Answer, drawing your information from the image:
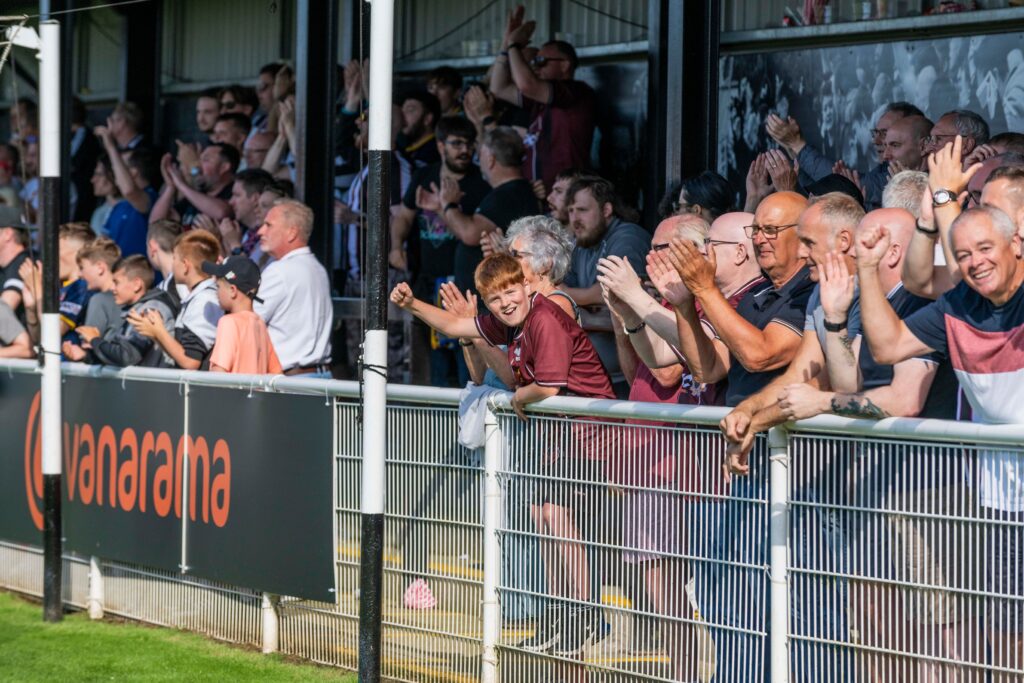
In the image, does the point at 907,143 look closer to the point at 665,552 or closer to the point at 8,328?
the point at 665,552

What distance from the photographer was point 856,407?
15.2 feet

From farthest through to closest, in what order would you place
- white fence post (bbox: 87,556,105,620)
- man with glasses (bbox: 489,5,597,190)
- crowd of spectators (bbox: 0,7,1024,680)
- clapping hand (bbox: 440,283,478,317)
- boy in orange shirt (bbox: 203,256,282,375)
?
man with glasses (bbox: 489,5,597,190)
white fence post (bbox: 87,556,105,620)
boy in orange shirt (bbox: 203,256,282,375)
clapping hand (bbox: 440,283,478,317)
crowd of spectators (bbox: 0,7,1024,680)

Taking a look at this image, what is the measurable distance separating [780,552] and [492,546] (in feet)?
4.64

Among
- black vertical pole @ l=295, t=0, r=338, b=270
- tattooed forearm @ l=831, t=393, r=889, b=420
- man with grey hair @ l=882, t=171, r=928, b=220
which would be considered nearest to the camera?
tattooed forearm @ l=831, t=393, r=889, b=420

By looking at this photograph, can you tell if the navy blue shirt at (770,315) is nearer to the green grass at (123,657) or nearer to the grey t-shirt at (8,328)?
the green grass at (123,657)

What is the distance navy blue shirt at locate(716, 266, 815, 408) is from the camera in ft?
17.4

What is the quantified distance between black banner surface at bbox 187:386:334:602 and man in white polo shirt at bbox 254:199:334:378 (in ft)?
3.92

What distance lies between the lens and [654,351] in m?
5.75

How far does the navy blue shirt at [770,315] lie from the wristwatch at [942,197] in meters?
0.58

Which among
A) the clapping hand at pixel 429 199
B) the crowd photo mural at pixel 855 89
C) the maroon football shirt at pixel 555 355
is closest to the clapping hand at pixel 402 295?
the maroon football shirt at pixel 555 355

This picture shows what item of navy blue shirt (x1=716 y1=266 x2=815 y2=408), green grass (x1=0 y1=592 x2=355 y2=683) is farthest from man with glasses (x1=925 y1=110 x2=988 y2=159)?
green grass (x1=0 y1=592 x2=355 y2=683)

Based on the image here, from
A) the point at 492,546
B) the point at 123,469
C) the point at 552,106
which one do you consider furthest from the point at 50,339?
the point at 552,106

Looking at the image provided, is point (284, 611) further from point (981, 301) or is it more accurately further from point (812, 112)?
point (812, 112)

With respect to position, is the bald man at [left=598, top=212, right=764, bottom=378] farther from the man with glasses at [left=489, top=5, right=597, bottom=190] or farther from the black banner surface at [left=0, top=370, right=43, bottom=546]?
the black banner surface at [left=0, top=370, right=43, bottom=546]
